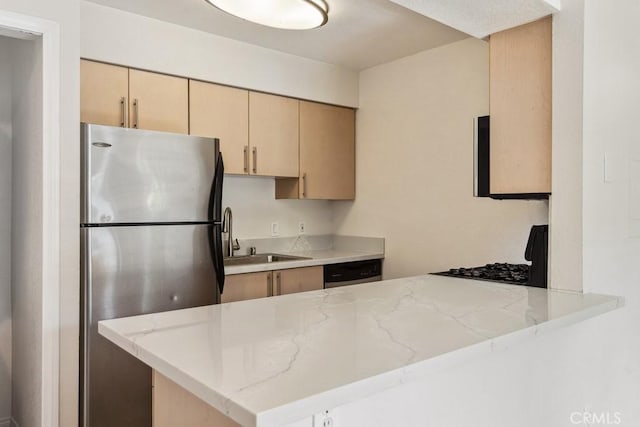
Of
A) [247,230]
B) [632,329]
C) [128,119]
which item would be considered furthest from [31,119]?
[632,329]

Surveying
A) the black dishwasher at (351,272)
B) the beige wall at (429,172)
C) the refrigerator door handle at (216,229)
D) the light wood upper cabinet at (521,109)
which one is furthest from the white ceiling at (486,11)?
the black dishwasher at (351,272)

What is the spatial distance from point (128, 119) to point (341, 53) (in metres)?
1.56

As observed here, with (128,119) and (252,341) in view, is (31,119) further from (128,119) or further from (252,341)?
(252,341)

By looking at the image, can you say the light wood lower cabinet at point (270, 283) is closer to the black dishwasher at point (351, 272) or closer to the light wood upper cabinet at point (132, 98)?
the black dishwasher at point (351, 272)

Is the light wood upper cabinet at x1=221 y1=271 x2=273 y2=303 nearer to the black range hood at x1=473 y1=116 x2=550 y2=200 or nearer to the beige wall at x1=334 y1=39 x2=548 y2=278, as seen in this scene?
the beige wall at x1=334 y1=39 x2=548 y2=278

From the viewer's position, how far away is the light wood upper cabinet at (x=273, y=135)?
328 centimetres

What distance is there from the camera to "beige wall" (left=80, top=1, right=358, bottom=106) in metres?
2.59

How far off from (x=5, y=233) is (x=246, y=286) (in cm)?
143

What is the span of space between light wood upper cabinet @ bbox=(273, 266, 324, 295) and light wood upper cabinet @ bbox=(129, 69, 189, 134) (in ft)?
3.63

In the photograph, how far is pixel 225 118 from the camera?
10.2 ft

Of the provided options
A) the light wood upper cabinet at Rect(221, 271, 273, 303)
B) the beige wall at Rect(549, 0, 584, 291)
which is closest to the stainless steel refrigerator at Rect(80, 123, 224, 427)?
the light wood upper cabinet at Rect(221, 271, 273, 303)

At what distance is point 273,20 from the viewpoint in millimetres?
2461

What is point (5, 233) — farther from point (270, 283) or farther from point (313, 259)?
point (313, 259)

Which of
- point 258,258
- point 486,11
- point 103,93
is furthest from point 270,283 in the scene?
point 486,11
